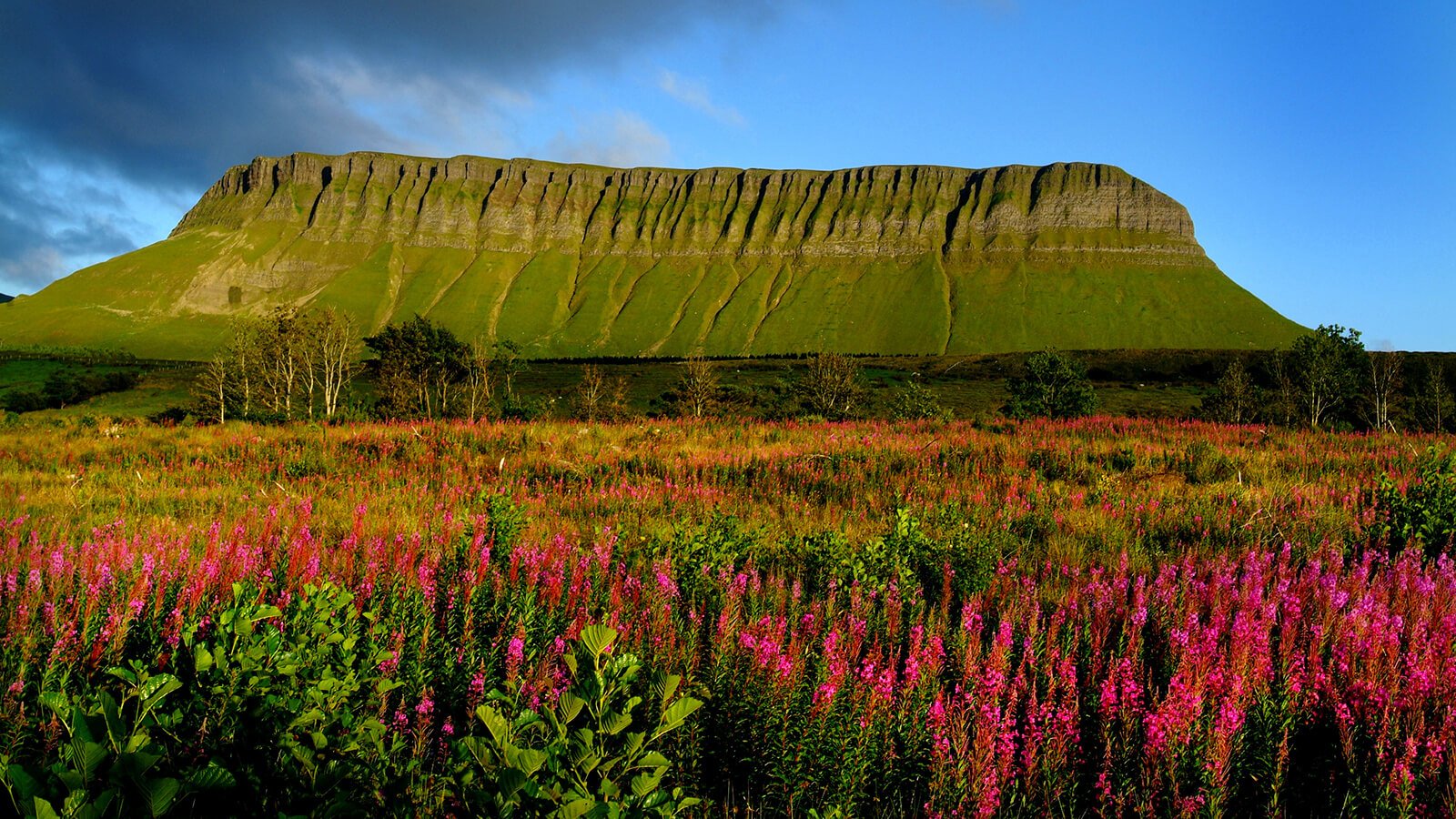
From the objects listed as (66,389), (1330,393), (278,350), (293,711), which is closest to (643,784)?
(293,711)

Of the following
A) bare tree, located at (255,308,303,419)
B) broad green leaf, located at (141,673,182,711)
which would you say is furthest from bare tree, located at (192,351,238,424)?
broad green leaf, located at (141,673,182,711)

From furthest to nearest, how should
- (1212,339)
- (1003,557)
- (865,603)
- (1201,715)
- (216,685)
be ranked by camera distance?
(1212,339), (1003,557), (865,603), (1201,715), (216,685)

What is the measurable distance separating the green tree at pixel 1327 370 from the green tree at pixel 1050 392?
20.1 meters

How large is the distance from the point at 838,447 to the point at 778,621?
6.86m

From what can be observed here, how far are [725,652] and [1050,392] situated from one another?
124 feet

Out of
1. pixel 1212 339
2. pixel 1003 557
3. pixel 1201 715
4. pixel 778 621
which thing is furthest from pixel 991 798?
pixel 1212 339

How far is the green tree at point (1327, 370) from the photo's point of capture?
4934 centimetres

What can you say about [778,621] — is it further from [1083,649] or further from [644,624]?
[1083,649]

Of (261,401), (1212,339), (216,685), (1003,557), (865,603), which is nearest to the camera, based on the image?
(216,685)

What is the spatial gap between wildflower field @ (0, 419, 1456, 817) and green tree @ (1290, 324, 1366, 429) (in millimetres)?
52851

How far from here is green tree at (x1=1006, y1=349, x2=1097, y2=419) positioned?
35812 millimetres

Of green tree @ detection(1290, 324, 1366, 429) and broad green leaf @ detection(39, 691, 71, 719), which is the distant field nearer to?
green tree @ detection(1290, 324, 1366, 429)

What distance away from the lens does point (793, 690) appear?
2.84 meters

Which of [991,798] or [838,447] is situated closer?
[991,798]
